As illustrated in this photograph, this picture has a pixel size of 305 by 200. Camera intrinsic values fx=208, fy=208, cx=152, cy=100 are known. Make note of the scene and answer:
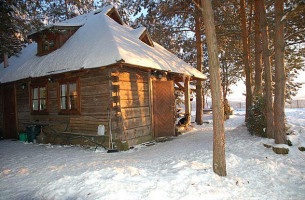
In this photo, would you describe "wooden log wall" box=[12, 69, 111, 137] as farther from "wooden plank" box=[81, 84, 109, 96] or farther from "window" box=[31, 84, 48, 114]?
"window" box=[31, 84, 48, 114]

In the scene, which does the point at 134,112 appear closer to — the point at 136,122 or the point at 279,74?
the point at 136,122

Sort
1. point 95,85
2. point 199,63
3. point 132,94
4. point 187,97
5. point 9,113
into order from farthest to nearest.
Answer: point 199,63, point 9,113, point 187,97, point 132,94, point 95,85

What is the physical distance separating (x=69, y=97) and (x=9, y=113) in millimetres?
5698

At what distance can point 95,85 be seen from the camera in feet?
27.1

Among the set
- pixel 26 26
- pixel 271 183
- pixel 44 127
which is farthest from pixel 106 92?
pixel 26 26

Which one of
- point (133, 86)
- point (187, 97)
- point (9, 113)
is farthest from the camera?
point (9, 113)

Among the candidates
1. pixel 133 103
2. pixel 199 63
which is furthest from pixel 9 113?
pixel 199 63

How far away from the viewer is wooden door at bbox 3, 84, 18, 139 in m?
11.9

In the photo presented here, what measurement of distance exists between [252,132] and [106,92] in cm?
630

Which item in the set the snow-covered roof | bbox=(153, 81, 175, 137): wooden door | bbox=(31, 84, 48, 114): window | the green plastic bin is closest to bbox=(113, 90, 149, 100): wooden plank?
bbox=(153, 81, 175, 137): wooden door

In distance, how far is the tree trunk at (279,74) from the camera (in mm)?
6730

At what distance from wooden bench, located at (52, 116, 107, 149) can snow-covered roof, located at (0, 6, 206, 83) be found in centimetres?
215

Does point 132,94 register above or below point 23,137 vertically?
above

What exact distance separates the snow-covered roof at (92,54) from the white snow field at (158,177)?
11.1ft
